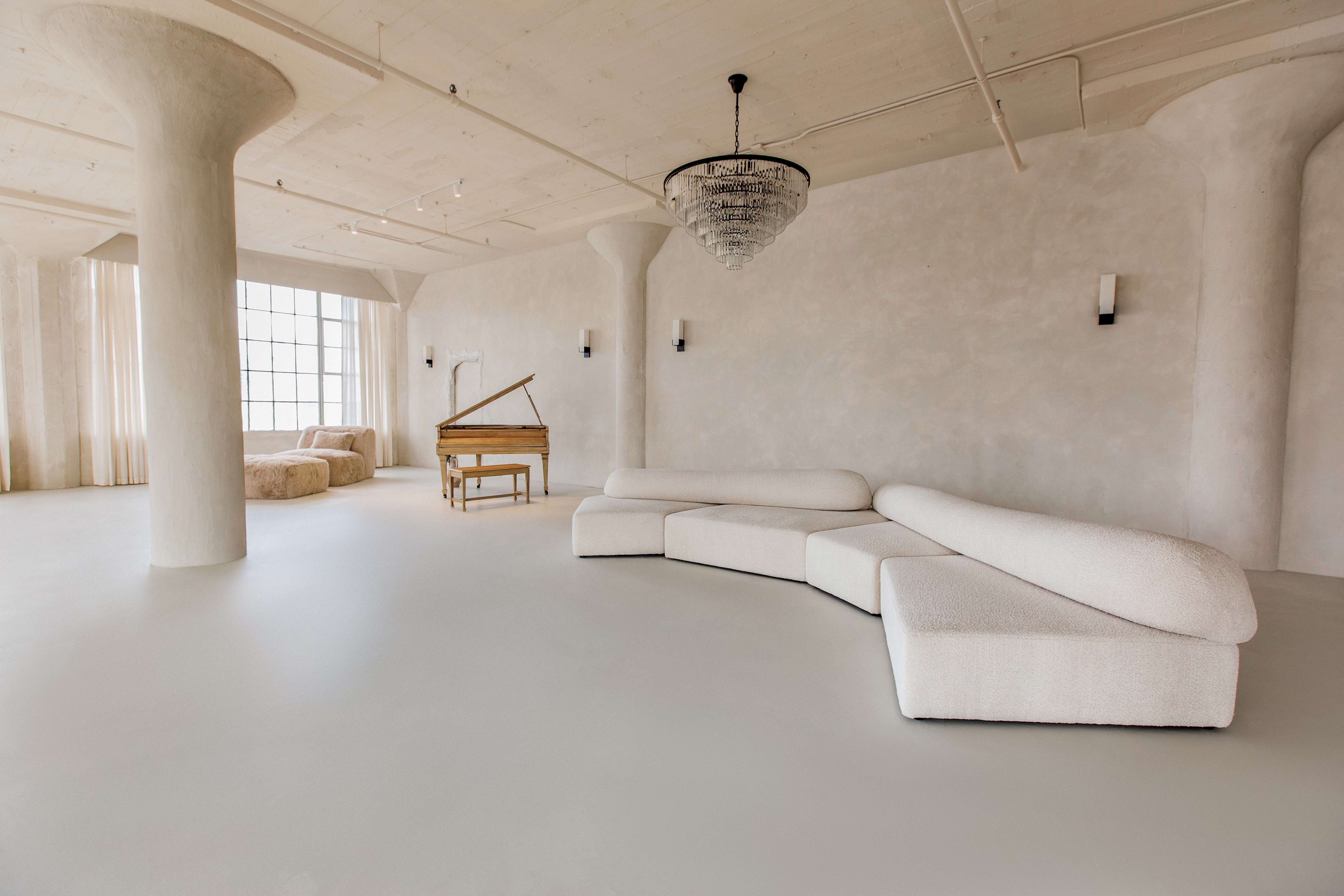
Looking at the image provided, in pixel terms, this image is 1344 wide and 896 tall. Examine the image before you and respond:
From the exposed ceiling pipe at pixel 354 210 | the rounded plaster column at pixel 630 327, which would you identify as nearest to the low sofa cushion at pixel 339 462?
the exposed ceiling pipe at pixel 354 210

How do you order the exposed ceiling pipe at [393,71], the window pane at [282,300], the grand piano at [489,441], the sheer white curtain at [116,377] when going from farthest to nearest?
the window pane at [282,300] < the sheer white curtain at [116,377] < the grand piano at [489,441] < the exposed ceiling pipe at [393,71]

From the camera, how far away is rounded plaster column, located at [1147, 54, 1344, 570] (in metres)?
4.07

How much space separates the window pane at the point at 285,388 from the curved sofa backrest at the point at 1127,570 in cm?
1100

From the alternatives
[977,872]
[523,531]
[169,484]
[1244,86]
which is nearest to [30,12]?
[169,484]

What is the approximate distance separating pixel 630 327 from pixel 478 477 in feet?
8.61

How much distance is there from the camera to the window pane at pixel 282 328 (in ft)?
33.5

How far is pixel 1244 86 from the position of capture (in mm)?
4008

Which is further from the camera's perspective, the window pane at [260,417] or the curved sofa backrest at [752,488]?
the window pane at [260,417]

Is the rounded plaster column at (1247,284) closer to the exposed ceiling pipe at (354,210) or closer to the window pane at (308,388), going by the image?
the exposed ceiling pipe at (354,210)

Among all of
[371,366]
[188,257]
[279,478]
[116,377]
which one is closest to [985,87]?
[188,257]

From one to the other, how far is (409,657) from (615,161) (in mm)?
4847

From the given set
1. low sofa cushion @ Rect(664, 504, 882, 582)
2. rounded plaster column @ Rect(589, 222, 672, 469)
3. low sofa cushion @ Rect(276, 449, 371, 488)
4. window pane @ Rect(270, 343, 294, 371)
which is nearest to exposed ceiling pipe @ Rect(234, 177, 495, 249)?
Result: rounded plaster column @ Rect(589, 222, 672, 469)

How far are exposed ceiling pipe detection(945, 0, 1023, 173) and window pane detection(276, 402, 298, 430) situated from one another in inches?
426

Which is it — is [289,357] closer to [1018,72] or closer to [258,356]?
[258,356]
